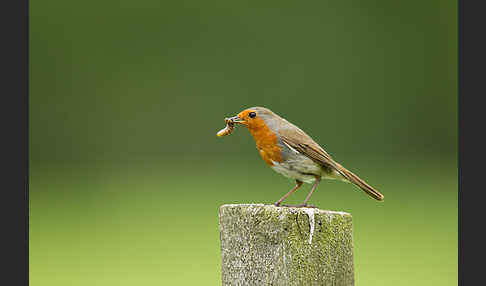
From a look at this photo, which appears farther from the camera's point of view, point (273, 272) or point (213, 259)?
point (213, 259)

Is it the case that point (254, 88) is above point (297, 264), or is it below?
above

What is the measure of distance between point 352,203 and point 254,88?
13.0 feet

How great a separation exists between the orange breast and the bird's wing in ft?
0.18

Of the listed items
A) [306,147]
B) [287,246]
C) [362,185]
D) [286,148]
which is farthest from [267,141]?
[287,246]

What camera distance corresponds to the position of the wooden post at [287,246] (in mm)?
2678

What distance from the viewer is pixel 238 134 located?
40.1ft

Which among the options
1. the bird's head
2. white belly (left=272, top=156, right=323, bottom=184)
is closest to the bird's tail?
white belly (left=272, top=156, right=323, bottom=184)

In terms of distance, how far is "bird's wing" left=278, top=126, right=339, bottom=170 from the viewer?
3742 mm

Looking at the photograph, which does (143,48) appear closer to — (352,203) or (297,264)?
(352,203)

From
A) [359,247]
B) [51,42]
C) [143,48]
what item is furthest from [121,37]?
[359,247]

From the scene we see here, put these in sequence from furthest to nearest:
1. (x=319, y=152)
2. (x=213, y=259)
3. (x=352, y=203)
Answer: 1. (x=352, y=203)
2. (x=213, y=259)
3. (x=319, y=152)

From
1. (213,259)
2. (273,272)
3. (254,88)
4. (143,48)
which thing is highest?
(143,48)

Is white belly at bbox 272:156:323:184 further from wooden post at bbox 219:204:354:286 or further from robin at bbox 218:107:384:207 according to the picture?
wooden post at bbox 219:204:354:286

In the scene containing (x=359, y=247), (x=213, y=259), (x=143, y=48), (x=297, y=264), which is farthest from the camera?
(x=143, y=48)
